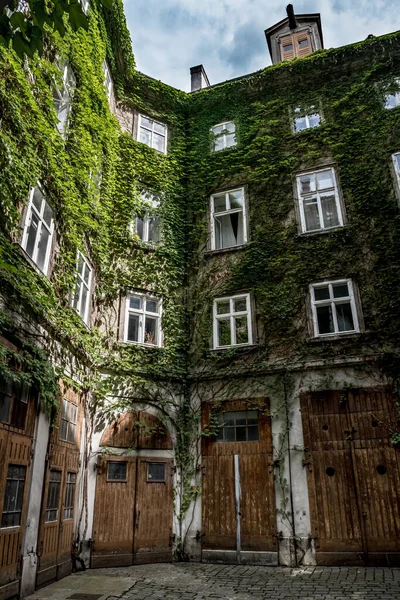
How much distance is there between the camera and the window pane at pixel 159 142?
16.2 metres

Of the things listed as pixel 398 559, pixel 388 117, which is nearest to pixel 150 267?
pixel 388 117

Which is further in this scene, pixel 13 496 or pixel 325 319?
pixel 325 319

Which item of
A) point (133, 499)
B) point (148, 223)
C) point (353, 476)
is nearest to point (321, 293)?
point (353, 476)

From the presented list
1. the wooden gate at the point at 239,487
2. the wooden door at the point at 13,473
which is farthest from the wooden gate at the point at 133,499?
the wooden door at the point at 13,473

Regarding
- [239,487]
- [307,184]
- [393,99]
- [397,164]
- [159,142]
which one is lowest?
[239,487]

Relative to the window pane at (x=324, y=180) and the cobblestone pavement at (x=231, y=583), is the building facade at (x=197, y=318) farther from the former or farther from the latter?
the cobblestone pavement at (x=231, y=583)

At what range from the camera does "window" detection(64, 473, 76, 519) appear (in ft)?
31.7

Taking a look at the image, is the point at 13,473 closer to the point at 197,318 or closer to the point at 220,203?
the point at 197,318

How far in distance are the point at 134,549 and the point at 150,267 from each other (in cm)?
739

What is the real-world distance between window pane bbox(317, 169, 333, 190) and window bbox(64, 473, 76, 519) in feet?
34.1

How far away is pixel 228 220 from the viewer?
48.3 ft

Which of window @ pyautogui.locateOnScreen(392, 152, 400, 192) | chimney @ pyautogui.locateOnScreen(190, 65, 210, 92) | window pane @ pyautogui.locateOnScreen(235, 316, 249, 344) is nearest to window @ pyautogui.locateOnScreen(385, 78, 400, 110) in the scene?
window @ pyautogui.locateOnScreen(392, 152, 400, 192)

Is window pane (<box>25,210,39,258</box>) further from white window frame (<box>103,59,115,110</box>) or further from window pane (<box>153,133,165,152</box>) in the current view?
window pane (<box>153,133,165,152</box>)

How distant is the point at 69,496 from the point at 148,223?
821 centimetres
